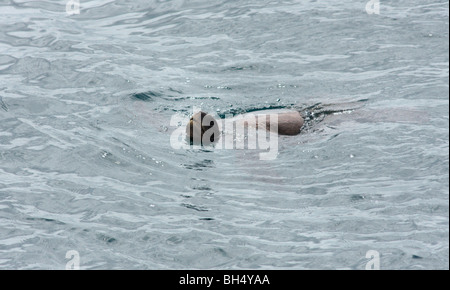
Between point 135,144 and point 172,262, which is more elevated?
point 135,144

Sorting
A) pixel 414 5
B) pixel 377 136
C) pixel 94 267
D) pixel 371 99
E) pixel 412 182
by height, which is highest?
pixel 414 5

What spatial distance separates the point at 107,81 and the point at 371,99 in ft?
13.2

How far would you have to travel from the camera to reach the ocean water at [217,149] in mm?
6203

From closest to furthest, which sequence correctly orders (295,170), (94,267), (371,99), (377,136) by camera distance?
1. (94,267)
2. (295,170)
3. (377,136)
4. (371,99)

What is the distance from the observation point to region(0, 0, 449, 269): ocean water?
244 inches

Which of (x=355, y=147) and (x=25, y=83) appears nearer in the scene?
(x=355, y=147)

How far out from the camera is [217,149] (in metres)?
8.30

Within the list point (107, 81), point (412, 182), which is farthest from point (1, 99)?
point (412, 182)

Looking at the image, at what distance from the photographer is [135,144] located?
8.36 meters

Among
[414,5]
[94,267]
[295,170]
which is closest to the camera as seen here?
[94,267]

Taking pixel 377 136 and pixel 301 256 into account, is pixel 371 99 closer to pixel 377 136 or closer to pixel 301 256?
Answer: pixel 377 136

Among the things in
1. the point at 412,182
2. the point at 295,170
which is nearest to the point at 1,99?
the point at 295,170

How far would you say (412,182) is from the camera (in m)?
7.02

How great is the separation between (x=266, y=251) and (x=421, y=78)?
4.78 metres
